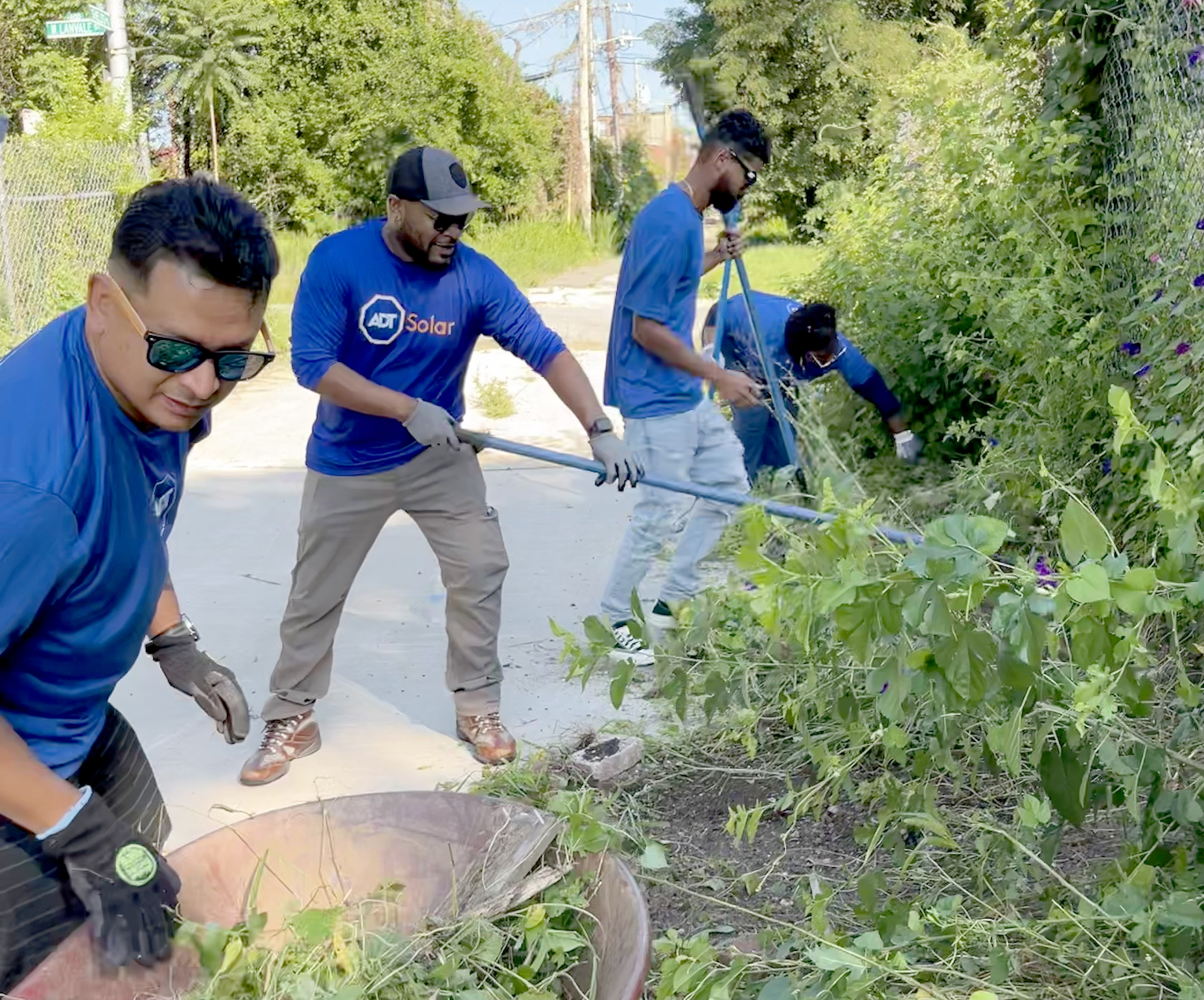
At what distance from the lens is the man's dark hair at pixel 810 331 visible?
5.67 metres

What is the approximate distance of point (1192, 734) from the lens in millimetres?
2441

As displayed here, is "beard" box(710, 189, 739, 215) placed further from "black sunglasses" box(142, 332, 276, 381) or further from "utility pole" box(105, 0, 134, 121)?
"utility pole" box(105, 0, 134, 121)

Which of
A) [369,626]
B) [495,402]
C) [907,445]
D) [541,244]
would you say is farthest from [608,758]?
[541,244]

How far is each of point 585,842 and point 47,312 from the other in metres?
11.8

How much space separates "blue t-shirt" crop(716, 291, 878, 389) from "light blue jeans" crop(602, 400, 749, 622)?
83 centimetres

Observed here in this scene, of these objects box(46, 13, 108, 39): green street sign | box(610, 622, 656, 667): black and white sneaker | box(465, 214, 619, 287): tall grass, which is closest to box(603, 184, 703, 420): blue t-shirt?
box(610, 622, 656, 667): black and white sneaker

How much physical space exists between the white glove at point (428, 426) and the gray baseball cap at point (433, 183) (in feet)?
1.89

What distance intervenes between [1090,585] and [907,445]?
175 inches

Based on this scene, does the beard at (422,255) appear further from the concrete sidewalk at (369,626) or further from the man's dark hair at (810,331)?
the man's dark hair at (810,331)

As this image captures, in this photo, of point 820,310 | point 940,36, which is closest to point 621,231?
point 940,36

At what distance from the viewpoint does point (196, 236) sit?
193cm

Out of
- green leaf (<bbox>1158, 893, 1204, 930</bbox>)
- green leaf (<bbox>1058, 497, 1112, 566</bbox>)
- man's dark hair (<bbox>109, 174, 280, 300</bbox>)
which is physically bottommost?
green leaf (<bbox>1158, 893, 1204, 930</bbox>)

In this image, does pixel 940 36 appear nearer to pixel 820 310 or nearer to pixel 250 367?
pixel 820 310

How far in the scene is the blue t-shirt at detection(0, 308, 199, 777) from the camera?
1.79 meters
